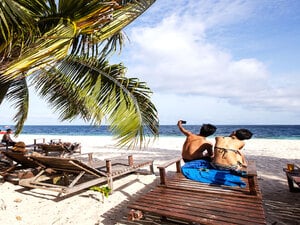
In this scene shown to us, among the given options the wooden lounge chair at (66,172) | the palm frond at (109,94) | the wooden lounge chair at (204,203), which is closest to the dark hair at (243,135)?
the wooden lounge chair at (204,203)

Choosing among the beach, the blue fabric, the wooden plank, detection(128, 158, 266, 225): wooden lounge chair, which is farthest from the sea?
the wooden plank

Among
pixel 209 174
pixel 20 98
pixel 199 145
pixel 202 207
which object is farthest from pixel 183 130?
pixel 20 98

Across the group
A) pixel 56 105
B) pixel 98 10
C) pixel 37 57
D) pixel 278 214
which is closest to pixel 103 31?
pixel 98 10

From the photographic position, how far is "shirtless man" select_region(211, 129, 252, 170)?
164 inches

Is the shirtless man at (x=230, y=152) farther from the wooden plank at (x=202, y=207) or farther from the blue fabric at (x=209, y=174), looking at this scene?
the wooden plank at (x=202, y=207)

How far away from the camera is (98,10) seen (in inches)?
106

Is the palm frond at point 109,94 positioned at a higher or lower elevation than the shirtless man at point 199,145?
higher

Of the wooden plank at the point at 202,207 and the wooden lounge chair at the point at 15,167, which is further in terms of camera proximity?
the wooden lounge chair at the point at 15,167

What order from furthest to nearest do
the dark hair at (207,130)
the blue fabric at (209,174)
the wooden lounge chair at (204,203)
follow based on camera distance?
the dark hair at (207,130), the blue fabric at (209,174), the wooden lounge chair at (204,203)

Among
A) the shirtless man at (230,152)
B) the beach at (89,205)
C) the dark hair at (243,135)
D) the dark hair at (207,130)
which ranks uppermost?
the dark hair at (207,130)

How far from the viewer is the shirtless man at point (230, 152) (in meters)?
4.17

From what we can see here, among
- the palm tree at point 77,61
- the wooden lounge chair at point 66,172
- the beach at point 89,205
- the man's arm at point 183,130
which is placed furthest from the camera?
the man's arm at point 183,130

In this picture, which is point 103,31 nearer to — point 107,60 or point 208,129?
point 107,60

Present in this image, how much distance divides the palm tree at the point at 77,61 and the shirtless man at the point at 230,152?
1.23m
